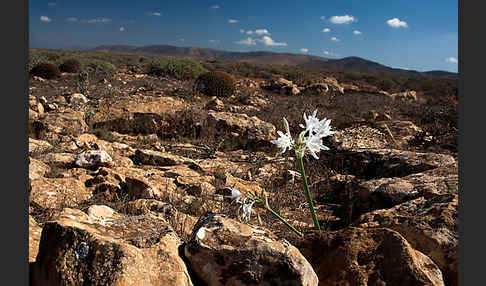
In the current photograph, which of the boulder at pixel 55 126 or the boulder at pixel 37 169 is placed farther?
the boulder at pixel 55 126

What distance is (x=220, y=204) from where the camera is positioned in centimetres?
325

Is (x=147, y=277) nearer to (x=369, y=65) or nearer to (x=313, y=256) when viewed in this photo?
(x=313, y=256)

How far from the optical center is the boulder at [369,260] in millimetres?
1548

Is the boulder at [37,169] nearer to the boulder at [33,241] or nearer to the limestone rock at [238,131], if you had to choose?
the boulder at [33,241]

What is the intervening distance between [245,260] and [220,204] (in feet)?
5.91

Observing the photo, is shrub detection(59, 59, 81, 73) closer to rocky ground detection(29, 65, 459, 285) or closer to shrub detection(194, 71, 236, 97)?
shrub detection(194, 71, 236, 97)

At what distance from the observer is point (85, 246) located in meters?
1.40

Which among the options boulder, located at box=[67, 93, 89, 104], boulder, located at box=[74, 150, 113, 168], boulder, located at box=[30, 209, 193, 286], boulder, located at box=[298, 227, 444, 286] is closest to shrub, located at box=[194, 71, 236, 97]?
boulder, located at box=[67, 93, 89, 104]

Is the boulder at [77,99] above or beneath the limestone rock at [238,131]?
above

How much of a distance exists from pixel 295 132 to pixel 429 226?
6043 millimetres

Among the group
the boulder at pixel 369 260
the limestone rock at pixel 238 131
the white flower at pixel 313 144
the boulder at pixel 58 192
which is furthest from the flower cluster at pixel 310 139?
the limestone rock at pixel 238 131

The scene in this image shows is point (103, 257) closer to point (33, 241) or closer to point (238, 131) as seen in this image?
point (33, 241)

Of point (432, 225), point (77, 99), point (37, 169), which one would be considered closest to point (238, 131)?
point (37, 169)

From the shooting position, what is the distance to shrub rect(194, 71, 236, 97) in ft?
42.8
